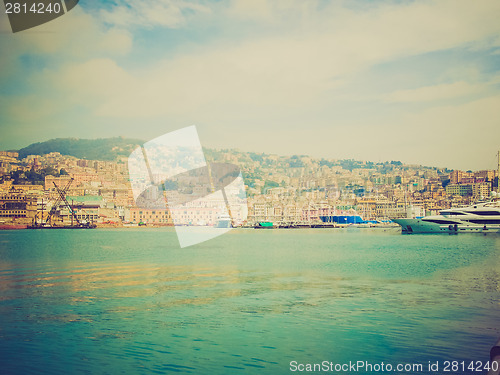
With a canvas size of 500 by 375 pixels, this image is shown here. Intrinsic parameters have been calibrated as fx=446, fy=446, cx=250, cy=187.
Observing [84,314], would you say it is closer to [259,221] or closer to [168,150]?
[168,150]

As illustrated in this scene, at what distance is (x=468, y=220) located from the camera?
5503 cm

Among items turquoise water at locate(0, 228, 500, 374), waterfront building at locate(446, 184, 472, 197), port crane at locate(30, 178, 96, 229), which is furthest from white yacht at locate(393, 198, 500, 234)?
port crane at locate(30, 178, 96, 229)

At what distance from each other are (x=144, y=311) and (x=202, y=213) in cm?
10045

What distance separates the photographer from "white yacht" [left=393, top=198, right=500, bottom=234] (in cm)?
5406

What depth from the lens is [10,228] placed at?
98.7 m

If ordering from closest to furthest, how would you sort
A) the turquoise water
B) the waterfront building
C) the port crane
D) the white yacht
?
the turquoise water, the white yacht, the port crane, the waterfront building

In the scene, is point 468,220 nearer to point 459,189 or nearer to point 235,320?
point 235,320

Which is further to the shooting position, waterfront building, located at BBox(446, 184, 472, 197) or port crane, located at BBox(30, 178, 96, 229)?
waterfront building, located at BBox(446, 184, 472, 197)

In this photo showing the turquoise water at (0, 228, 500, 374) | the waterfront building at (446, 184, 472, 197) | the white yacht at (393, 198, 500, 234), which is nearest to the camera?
the turquoise water at (0, 228, 500, 374)

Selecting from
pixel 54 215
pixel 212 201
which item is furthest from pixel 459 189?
pixel 54 215

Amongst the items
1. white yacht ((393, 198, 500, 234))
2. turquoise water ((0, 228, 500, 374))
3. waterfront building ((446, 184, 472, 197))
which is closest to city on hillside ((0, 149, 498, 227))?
waterfront building ((446, 184, 472, 197))

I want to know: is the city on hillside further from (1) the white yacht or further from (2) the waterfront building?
(1) the white yacht

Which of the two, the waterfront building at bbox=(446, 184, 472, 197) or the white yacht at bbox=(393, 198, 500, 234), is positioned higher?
the waterfront building at bbox=(446, 184, 472, 197)

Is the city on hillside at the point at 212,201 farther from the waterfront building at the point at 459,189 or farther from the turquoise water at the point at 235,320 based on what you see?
the turquoise water at the point at 235,320
